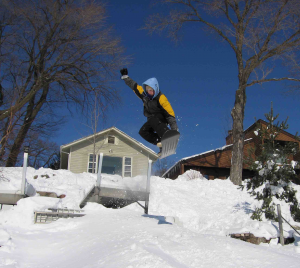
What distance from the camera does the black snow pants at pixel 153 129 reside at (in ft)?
16.1

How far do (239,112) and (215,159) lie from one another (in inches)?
317

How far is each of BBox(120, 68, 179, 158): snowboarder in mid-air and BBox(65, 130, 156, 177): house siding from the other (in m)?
15.8

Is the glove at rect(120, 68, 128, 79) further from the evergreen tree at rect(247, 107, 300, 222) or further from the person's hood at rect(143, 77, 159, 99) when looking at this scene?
the evergreen tree at rect(247, 107, 300, 222)

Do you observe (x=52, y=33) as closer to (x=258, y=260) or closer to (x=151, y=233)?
(x=151, y=233)

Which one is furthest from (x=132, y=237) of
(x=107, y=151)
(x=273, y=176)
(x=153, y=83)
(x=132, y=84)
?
(x=107, y=151)

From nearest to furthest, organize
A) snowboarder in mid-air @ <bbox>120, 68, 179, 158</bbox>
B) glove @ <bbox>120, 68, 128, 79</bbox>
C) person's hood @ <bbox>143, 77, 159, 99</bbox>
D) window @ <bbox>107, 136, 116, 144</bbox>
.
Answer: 1. person's hood @ <bbox>143, 77, 159, 99</bbox>
2. snowboarder in mid-air @ <bbox>120, 68, 179, 158</bbox>
3. glove @ <bbox>120, 68, 128, 79</bbox>
4. window @ <bbox>107, 136, 116, 144</bbox>

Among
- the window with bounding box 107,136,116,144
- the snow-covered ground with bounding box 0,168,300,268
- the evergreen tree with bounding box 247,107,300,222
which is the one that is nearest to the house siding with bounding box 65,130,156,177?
the window with bounding box 107,136,116,144

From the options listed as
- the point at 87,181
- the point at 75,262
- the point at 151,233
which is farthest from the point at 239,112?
the point at 75,262

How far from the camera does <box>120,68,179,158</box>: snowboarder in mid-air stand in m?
4.71

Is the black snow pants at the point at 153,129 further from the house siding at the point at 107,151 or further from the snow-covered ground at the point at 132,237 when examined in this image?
the house siding at the point at 107,151

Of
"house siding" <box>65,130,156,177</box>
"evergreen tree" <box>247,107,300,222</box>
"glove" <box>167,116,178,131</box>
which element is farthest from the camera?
"house siding" <box>65,130,156,177</box>

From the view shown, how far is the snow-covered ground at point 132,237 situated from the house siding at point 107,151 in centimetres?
989

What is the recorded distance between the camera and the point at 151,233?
6.07 metres

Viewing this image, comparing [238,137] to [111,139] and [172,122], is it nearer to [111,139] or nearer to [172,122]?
[111,139]
